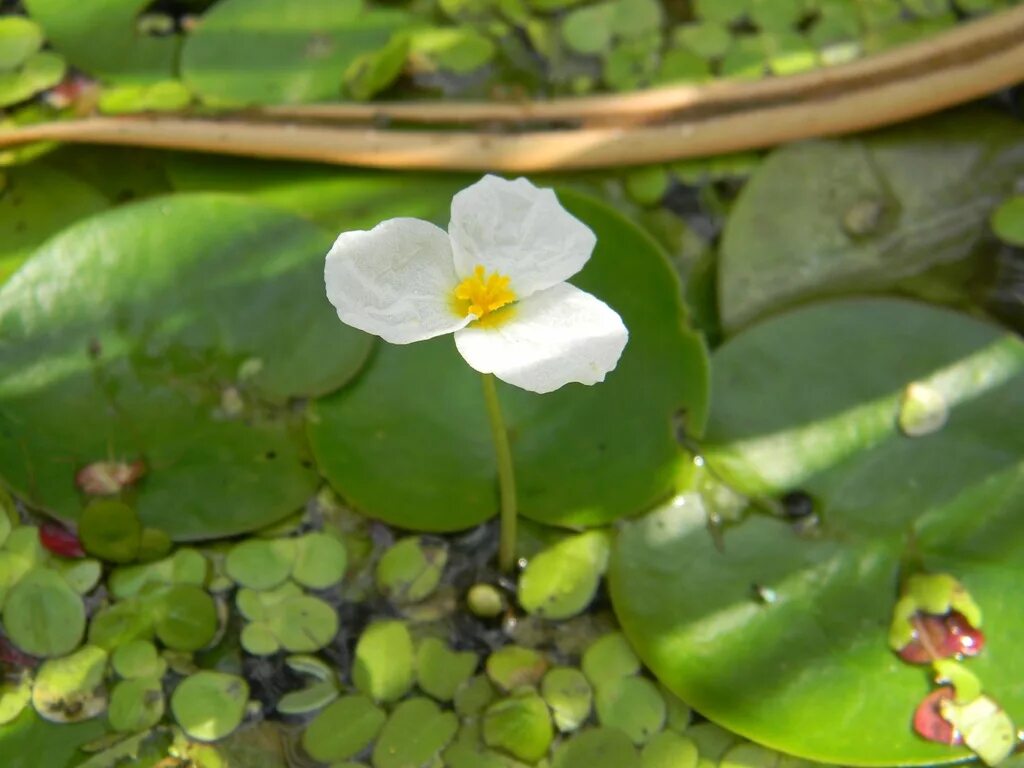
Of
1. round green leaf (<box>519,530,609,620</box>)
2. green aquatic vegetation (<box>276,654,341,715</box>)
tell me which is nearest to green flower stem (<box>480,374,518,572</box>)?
round green leaf (<box>519,530,609,620</box>)

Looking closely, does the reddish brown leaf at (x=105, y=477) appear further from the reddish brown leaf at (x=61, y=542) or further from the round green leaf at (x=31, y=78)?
the round green leaf at (x=31, y=78)

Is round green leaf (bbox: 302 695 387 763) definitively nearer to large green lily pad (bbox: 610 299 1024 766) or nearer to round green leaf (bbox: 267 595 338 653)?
round green leaf (bbox: 267 595 338 653)

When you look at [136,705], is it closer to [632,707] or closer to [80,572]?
[80,572]

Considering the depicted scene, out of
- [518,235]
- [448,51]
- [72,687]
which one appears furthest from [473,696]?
Result: [448,51]

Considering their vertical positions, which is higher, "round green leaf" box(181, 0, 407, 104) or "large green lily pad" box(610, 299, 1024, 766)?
"round green leaf" box(181, 0, 407, 104)

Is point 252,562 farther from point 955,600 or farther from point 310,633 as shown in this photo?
point 955,600

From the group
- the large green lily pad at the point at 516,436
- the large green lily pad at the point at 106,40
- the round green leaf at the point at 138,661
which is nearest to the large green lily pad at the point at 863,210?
the large green lily pad at the point at 516,436
